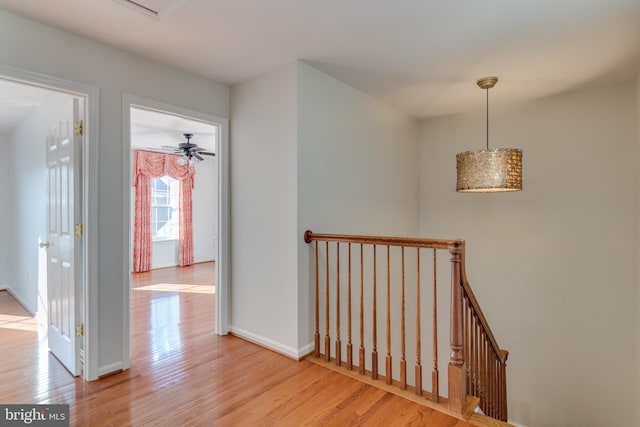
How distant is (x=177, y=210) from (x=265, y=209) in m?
5.16

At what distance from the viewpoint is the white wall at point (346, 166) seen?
109 inches

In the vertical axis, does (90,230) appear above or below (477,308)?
above

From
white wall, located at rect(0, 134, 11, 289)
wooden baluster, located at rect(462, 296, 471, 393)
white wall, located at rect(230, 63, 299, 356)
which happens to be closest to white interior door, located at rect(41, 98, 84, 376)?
white wall, located at rect(230, 63, 299, 356)

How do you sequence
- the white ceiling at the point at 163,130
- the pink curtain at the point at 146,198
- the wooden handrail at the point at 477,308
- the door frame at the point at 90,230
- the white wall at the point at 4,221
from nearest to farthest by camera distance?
the wooden handrail at the point at 477,308, the door frame at the point at 90,230, the white ceiling at the point at 163,130, the white wall at the point at 4,221, the pink curtain at the point at 146,198

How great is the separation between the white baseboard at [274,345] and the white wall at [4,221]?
4312 mm

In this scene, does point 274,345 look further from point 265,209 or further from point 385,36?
point 385,36

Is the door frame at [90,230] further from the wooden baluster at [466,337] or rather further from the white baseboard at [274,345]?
the wooden baluster at [466,337]

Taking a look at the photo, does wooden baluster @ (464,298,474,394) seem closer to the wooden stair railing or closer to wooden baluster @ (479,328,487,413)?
the wooden stair railing

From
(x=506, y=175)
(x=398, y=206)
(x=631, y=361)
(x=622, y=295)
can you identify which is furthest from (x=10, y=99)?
(x=631, y=361)

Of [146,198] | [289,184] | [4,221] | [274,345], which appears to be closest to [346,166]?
[289,184]

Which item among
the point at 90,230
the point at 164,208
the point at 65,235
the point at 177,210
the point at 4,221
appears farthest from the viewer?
the point at 177,210

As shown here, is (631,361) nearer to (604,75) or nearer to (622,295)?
(622,295)

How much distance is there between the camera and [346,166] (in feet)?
10.5

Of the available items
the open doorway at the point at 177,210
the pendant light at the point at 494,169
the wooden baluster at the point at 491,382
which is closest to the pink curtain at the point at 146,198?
the open doorway at the point at 177,210
